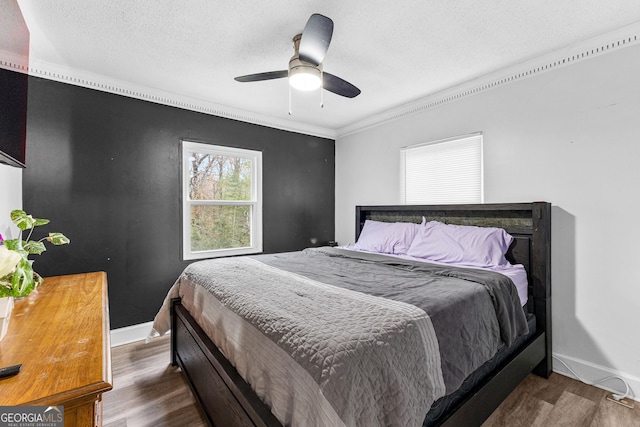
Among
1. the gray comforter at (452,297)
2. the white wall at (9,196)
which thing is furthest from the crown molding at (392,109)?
the gray comforter at (452,297)

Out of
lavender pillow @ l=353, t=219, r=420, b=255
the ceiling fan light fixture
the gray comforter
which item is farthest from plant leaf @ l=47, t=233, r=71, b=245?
lavender pillow @ l=353, t=219, r=420, b=255

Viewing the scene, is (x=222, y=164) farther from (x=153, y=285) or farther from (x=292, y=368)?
(x=292, y=368)

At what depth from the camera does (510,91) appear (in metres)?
2.69

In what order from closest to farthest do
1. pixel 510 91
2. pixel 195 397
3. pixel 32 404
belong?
pixel 32 404
pixel 195 397
pixel 510 91

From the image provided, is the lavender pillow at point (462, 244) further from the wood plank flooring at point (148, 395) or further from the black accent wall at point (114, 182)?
the black accent wall at point (114, 182)

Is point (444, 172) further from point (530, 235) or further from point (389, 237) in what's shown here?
point (530, 235)

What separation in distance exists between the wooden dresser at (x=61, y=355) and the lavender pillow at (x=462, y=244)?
2.49 meters

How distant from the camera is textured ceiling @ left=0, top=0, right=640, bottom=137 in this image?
1.84m

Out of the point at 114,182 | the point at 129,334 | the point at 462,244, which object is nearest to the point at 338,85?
the point at 462,244

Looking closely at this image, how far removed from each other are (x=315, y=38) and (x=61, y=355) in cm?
189

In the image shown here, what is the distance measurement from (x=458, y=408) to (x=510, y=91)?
2.66 metres

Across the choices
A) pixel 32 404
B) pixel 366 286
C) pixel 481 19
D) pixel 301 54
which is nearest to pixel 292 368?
pixel 32 404

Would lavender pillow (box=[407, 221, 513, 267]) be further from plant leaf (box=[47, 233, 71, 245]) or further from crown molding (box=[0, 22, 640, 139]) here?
plant leaf (box=[47, 233, 71, 245])

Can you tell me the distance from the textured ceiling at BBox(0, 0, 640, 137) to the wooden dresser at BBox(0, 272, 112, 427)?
125 centimetres
